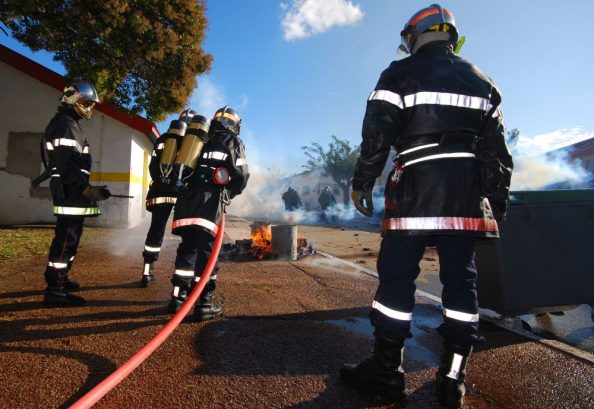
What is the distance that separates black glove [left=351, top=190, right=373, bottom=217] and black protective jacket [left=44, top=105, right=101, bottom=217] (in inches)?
101

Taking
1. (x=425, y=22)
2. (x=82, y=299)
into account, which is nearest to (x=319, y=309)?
(x=82, y=299)

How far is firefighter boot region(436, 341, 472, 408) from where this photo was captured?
1.84m

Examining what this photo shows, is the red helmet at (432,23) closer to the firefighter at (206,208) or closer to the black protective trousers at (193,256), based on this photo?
the firefighter at (206,208)

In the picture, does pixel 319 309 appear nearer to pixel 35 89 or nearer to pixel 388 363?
pixel 388 363

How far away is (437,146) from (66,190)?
3254 millimetres

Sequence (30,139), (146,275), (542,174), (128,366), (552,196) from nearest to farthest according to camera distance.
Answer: (128,366) → (552,196) → (146,275) → (30,139) → (542,174)

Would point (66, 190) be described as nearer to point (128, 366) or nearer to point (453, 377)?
point (128, 366)

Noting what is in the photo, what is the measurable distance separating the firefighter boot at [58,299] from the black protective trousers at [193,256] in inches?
36.8

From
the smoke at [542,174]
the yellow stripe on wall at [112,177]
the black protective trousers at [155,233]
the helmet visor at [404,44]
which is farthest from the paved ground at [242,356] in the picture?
the smoke at [542,174]

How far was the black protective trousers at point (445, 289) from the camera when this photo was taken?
189 cm

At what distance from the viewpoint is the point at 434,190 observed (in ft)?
6.34

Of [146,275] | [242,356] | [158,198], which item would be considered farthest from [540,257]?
[146,275]

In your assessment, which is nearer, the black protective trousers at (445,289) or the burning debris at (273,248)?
the black protective trousers at (445,289)

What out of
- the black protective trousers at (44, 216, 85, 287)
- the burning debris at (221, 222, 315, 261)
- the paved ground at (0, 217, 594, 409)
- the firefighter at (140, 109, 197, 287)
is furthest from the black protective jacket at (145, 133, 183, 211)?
the burning debris at (221, 222, 315, 261)
